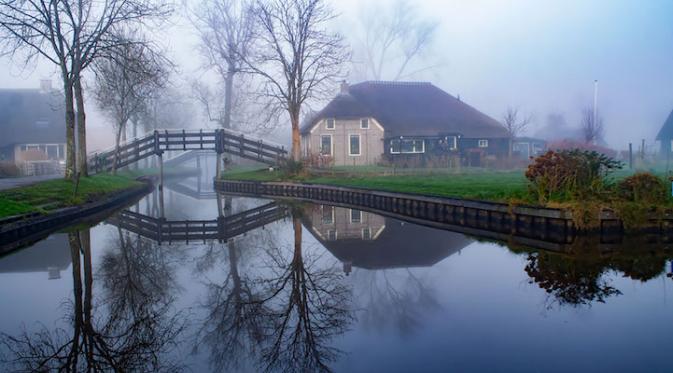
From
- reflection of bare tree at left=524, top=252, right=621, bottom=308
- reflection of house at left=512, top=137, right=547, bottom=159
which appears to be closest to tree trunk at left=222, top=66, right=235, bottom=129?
reflection of house at left=512, top=137, right=547, bottom=159

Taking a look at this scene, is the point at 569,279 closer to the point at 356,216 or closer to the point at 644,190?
the point at 644,190

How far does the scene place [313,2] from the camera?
1152 inches

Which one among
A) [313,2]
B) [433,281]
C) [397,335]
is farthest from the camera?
[313,2]

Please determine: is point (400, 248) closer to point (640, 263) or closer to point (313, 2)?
point (640, 263)

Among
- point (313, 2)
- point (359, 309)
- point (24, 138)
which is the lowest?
point (359, 309)

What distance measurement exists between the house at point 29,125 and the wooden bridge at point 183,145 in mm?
18326

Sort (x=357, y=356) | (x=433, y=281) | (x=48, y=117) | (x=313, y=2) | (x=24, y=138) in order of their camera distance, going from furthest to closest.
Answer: (x=48, y=117)
(x=24, y=138)
(x=313, y=2)
(x=433, y=281)
(x=357, y=356)

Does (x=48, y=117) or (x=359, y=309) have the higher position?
(x=48, y=117)

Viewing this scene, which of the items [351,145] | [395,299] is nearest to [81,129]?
[351,145]

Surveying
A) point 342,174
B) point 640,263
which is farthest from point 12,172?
point 640,263

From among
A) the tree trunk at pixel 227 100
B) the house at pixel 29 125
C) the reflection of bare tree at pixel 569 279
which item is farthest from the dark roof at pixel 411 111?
the reflection of bare tree at pixel 569 279

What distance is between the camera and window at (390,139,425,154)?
37.7 m

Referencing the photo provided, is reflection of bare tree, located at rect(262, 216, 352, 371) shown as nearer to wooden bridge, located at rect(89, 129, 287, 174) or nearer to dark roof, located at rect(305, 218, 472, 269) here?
dark roof, located at rect(305, 218, 472, 269)

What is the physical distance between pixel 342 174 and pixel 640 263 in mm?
18702
